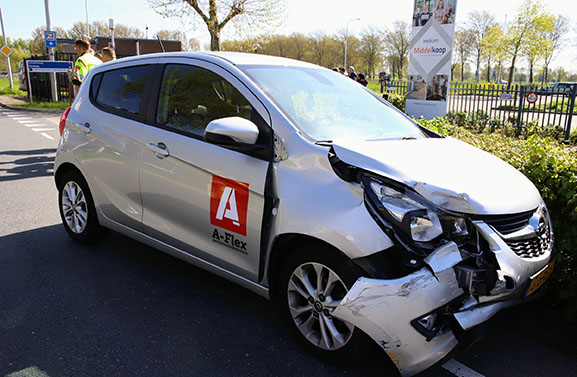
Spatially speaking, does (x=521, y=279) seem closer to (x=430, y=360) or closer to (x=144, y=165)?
(x=430, y=360)

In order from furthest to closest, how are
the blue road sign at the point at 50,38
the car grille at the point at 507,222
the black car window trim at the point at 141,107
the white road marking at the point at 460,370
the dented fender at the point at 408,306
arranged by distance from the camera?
the blue road sign at the point at 50,38
the black car window trim at the point at 141,107
the white road marking at the point at 460,370
the car grille at the point at 507,222
the dented fender at the point at 408,306

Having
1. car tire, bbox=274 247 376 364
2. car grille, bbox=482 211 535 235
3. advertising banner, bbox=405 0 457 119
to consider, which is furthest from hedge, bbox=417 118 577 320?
advertising banner, bbox=405 0 457 119

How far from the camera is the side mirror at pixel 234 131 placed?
2.78 metres

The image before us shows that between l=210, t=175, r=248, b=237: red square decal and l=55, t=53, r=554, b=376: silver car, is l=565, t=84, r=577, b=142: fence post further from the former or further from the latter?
l=210, t=175, r=248, b=237: red square decal

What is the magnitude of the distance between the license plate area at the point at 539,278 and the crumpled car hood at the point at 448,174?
36cm

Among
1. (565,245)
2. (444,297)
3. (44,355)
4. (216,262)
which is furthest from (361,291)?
(44,355)

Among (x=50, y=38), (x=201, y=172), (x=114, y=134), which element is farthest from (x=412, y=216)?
(x=50, y=38)

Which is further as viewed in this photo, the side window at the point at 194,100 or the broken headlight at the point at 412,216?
the side window at the point at 194,100

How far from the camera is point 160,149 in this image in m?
3.35

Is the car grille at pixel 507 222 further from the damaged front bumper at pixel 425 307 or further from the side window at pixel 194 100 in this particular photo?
the side window at pixel 194 100

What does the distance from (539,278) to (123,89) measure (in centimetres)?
338

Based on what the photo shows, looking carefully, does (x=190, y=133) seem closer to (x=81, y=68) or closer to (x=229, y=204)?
(x=229, y=204)

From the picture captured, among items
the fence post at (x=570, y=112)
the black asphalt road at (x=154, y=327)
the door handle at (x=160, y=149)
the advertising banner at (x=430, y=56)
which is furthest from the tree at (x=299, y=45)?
the door handle at (x=160, y=149)

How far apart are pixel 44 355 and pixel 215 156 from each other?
1.58 m
